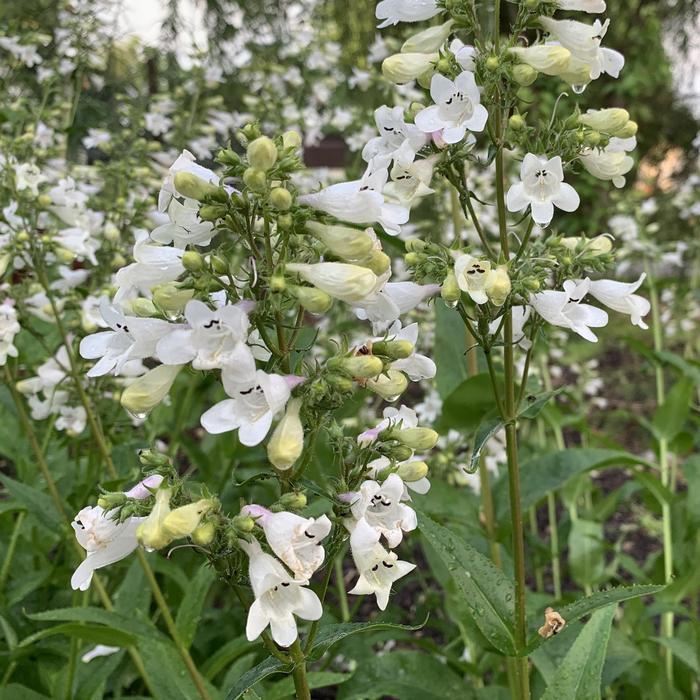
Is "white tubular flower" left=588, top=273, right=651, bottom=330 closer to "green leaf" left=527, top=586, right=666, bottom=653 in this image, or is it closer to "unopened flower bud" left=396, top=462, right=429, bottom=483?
"green leaf" left=527, top=586, right=666, bottom=653

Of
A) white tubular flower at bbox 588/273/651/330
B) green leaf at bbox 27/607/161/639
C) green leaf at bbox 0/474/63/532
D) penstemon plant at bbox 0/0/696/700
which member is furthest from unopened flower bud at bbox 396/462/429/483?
green leaf at bbox 0/474/63/532

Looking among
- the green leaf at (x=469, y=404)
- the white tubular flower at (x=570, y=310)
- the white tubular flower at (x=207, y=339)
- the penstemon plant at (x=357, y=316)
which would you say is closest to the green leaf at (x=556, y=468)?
the penstemon plant at (x=357, y=316)

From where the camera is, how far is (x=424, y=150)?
6.54 ft

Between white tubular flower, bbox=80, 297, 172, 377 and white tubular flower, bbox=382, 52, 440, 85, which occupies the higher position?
white tubular flower, bbox=382, 52, 440, 85

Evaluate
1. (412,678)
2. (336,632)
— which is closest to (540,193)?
(336,632)

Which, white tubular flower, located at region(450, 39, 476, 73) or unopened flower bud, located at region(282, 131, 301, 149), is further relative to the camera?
white tubular flower, located at region(450, 39, 476, 73)

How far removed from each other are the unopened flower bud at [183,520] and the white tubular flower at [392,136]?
97 cm

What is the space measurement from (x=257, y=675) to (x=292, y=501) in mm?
341

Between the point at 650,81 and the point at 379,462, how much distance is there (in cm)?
927

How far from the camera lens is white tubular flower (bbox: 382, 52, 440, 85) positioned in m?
1.92

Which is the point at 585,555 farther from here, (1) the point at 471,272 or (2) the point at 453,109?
(2) the point at 453,109

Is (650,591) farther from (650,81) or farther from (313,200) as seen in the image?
(650,81)

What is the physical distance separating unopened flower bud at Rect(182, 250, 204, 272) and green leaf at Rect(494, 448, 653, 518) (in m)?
1.58

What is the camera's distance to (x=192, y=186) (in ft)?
4.43
